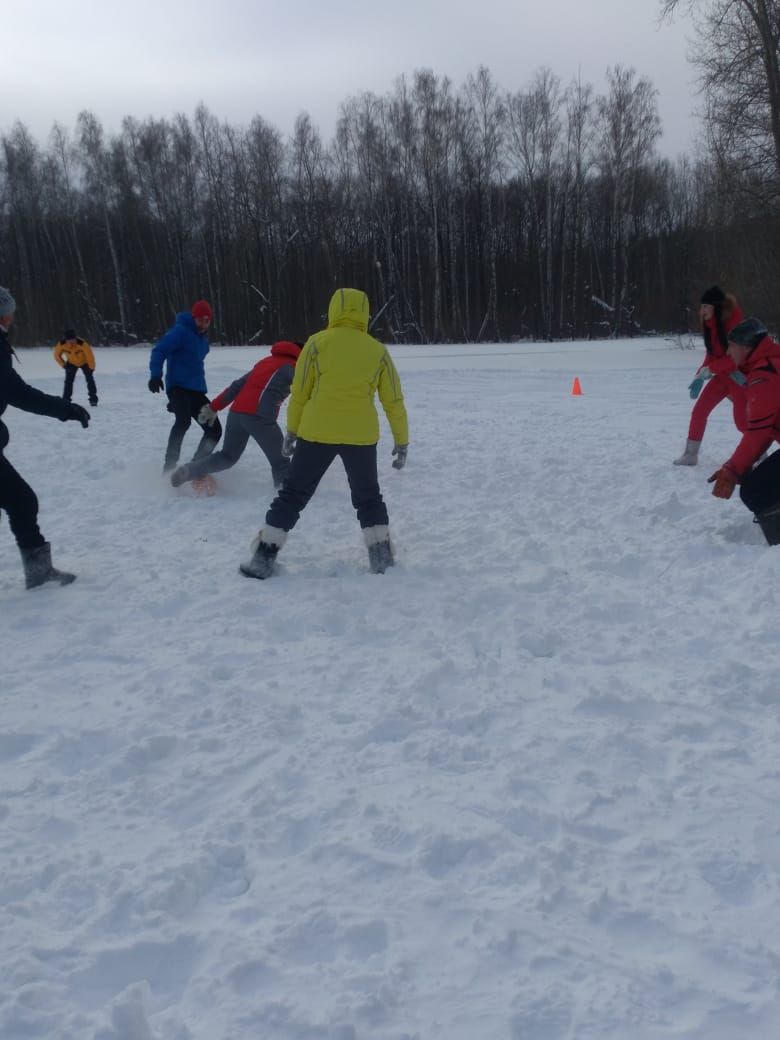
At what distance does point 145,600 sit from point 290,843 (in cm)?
242

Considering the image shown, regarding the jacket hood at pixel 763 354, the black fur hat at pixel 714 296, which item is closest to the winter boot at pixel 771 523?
the jacket hood at pixel 763 354

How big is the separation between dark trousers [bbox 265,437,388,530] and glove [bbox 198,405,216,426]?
98.0 inches

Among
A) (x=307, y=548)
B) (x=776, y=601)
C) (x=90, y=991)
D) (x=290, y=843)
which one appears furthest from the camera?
(x=307, y=548)

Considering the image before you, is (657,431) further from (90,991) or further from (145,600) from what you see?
(90,991)

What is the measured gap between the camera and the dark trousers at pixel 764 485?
4.70m

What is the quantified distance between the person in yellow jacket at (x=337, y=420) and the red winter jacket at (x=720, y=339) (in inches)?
129

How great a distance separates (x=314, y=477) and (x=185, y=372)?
10.4 feet

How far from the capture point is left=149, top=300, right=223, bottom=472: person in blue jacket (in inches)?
286

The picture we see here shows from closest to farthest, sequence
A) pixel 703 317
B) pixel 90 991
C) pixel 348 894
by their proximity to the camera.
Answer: pixel 90 991 < pixel 348 894 < pixel 703 317

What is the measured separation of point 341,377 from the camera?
470cm

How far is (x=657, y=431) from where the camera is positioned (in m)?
9.36

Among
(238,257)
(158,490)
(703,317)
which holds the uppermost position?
(238,257)

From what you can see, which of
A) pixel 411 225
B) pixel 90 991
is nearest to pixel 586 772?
pixel 90 991

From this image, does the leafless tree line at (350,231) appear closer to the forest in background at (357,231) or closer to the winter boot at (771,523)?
the forest in background at (357,231)
